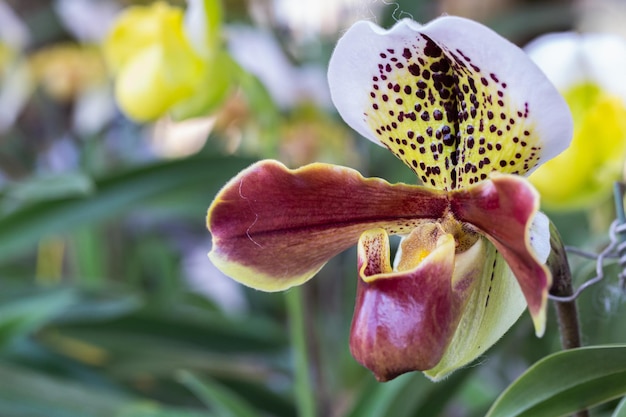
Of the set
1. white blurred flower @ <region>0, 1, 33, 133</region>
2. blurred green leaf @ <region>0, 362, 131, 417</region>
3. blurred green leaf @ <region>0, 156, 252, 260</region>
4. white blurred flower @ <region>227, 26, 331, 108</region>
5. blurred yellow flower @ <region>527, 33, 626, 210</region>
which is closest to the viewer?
blurred yellow flower @ <region>527, 33, 626, 210</region>

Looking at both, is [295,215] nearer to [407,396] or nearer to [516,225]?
[516,225]

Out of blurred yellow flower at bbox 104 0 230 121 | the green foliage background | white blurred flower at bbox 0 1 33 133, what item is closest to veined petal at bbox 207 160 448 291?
the green foliage background

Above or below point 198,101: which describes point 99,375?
below

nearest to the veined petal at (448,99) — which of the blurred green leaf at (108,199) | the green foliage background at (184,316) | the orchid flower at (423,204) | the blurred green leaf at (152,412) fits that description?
the orchid flower at (423,204)

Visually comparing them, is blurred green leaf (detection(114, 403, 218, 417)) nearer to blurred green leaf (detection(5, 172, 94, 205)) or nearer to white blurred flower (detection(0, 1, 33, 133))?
blurred green leaf (detection(5, 172, 94, 205))

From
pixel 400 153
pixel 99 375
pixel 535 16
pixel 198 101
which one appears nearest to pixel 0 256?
pixel 99 375

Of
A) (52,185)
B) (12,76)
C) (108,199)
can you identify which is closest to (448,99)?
(52,185)

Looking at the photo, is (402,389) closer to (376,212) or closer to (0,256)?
(376,212)
